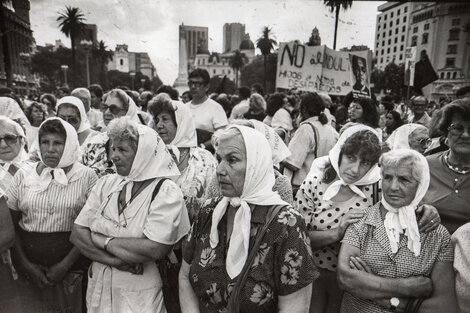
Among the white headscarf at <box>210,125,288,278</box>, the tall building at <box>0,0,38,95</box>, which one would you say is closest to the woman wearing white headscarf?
the white headscarf at <box>210,125,288,278</box>

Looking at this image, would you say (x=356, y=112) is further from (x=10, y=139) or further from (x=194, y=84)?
(x=10, y=139)

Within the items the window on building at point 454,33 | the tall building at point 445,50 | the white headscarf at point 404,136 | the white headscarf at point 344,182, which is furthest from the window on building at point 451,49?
the white headscarf at point 344,182

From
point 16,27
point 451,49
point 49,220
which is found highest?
point 451,49

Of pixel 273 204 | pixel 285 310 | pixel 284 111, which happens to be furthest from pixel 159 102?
pixel 284 111

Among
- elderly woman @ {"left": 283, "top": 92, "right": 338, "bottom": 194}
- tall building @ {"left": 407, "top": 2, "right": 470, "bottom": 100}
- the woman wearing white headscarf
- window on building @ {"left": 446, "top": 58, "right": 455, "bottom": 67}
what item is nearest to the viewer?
the woman wearing white headscarf

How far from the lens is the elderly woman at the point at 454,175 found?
7.88 ft

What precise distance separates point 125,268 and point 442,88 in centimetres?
7401

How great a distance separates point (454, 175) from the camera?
248cm

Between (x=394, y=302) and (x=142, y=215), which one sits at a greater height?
(x=142, y=215)

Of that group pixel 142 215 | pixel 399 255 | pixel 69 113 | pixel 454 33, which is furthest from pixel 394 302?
pixel 454 33

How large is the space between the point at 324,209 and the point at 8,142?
2686 millimetres

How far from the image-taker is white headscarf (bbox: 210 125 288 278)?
1.88m

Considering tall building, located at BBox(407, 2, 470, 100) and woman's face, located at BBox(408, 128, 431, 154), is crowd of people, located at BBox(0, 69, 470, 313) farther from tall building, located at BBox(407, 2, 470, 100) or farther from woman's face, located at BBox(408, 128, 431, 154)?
tall building, located at BBox(407, 2, 470, 100)

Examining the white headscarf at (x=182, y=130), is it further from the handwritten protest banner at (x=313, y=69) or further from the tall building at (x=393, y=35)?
the tall building at (x=393, y=35)
